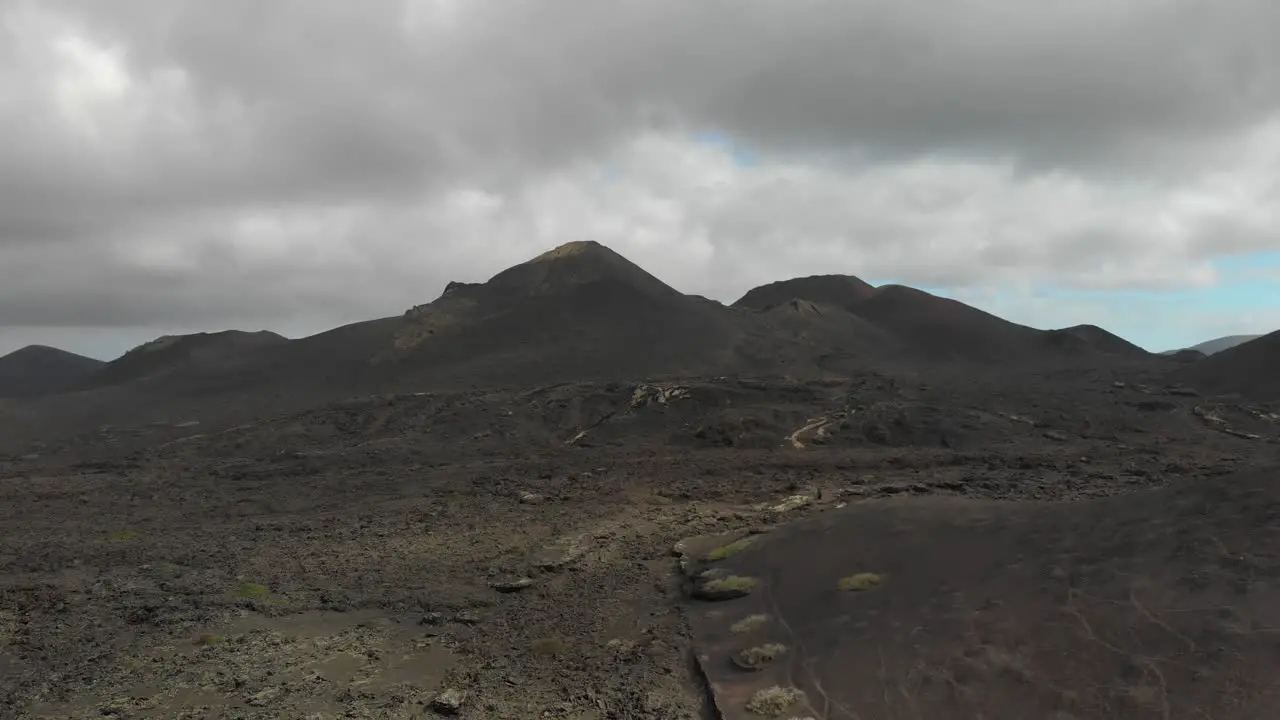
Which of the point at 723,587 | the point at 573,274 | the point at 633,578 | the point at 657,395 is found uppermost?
the point at 573,274

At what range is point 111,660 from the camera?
36.4 ft

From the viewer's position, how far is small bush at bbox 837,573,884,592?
12.3 metres

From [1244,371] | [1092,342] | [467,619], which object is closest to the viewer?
[467,619]

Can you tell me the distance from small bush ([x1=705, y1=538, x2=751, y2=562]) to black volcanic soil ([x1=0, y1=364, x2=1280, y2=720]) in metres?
0.43

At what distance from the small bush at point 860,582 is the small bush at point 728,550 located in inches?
120

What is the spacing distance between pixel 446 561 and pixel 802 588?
7672 mm

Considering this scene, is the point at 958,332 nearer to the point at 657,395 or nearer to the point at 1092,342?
the point at 1092,342

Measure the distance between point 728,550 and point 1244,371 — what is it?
41.6 m

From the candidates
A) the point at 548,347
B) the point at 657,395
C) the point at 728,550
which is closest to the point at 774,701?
the point at 728,550

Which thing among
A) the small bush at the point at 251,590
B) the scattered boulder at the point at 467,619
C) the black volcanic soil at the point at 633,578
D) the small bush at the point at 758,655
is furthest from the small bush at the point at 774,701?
the small bush at the point at 251,590

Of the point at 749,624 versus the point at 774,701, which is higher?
the point at 749,624

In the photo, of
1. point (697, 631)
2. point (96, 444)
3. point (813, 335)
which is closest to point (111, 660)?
point (697, 631)

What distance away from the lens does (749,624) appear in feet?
39.4

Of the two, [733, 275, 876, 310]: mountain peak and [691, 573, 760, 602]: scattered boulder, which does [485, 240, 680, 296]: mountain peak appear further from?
[691, 573, 760, 602]: scattered boulder
